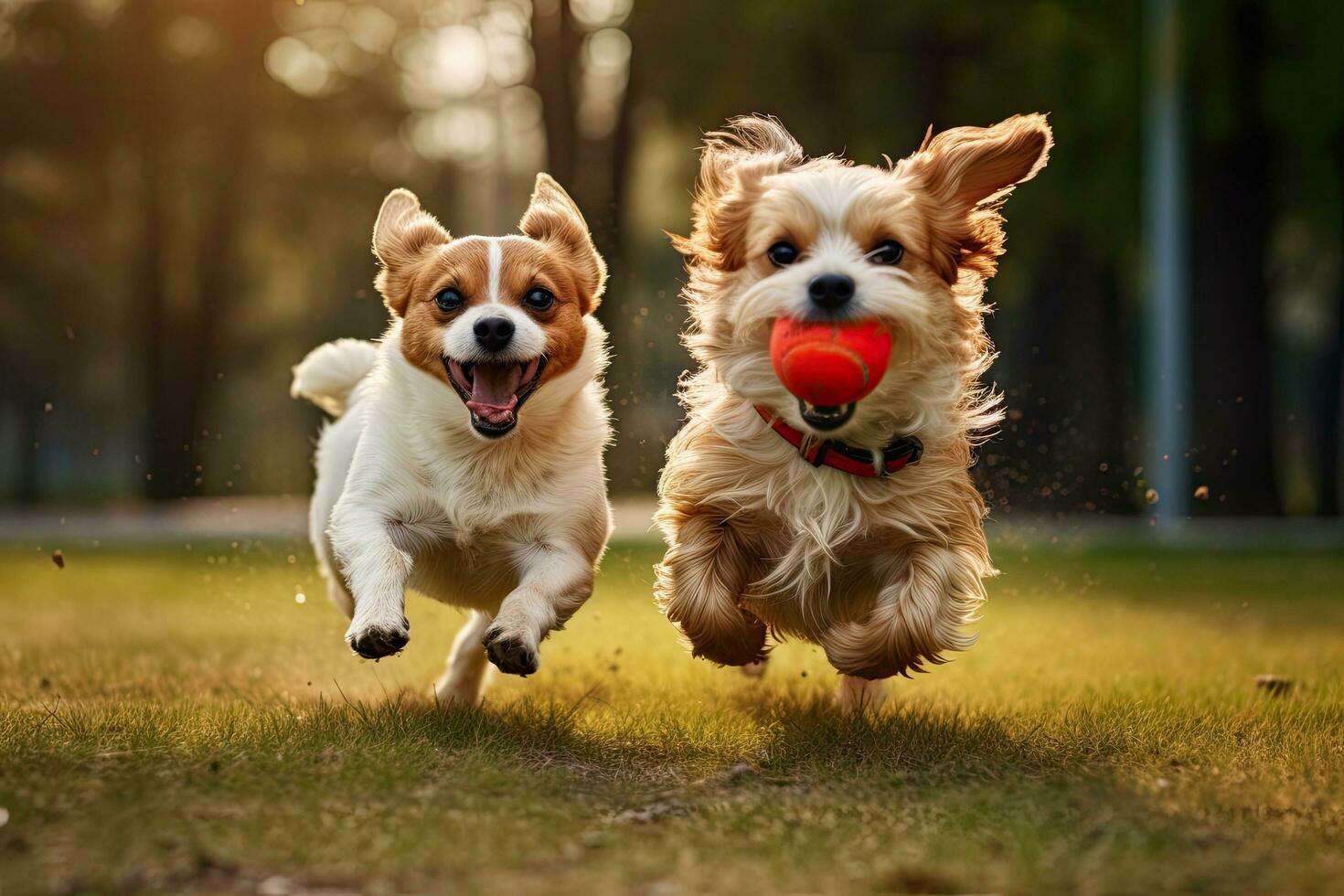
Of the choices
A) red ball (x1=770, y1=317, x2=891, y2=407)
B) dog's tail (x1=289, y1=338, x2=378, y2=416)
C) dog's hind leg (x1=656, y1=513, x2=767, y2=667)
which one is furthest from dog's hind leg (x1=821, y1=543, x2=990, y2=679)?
dog's tail (x1=289, y1=338, x2=378, y2=416)

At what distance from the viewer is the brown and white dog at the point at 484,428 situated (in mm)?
4500

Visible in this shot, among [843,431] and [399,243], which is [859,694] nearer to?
[843,431]

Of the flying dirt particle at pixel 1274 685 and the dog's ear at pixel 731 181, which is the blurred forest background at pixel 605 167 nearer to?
the flying dirt particle at pixel 1274 685

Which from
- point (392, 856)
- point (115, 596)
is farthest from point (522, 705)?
point (115, 596)

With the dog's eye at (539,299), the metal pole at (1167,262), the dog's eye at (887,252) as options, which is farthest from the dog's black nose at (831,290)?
the metal pole at (1167,262)

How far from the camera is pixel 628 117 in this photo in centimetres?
1441

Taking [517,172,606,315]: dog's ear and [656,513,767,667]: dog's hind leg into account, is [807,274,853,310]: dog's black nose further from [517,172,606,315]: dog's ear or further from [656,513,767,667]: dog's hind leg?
[517,172,606,315]: dog's ear

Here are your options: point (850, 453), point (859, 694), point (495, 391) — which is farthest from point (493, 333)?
point (859, 694)

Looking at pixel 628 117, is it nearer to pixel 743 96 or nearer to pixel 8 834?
pixel 743 96

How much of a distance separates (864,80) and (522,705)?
1263cm

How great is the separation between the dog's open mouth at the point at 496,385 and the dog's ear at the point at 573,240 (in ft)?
1.52

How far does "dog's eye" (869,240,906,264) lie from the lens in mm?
4270

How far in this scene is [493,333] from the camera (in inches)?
175

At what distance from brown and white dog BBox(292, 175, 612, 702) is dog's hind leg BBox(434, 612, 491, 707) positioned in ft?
0.85
